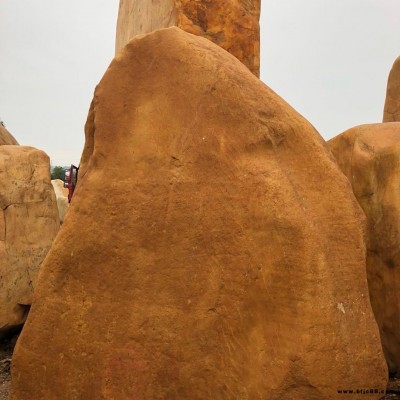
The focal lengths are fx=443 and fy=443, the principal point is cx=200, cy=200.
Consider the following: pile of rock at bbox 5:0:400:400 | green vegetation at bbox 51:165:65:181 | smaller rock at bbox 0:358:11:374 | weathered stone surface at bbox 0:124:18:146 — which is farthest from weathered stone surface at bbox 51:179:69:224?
green vegetation at bbox 51:165:65:181

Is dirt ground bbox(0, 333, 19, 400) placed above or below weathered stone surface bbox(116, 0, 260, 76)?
below

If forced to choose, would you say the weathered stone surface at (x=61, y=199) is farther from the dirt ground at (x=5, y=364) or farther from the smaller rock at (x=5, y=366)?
the smaller rock at (x=5, y=366)

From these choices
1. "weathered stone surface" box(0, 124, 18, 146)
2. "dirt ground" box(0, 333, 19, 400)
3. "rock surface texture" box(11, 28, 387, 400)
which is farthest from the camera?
"weathered stone surface" box(0, 124, 18, 146)

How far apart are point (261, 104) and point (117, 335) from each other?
1101 mm

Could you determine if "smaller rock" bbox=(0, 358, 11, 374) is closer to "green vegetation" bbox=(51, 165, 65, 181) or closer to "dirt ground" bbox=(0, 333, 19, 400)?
"dirt ground" bbox=(0, 333, 19, 400)

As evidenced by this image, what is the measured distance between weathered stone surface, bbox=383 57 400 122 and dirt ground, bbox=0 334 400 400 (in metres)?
3.89

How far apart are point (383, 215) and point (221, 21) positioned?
62.0 inches

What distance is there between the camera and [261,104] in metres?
1.84

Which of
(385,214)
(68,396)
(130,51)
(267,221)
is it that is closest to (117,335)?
(68,396)

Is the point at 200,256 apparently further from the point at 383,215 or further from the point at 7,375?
the point at 7,375

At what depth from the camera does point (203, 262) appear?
173 cm

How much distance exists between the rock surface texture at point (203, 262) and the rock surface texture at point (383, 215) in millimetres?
579

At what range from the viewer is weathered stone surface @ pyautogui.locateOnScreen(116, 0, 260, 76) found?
2.77 meters

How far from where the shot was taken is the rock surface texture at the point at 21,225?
3084mm
